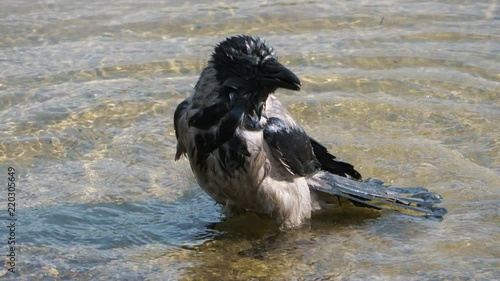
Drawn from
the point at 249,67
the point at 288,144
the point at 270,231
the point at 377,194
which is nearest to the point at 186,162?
the point at 270,231

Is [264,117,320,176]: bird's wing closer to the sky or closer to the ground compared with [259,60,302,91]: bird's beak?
closer to the ground

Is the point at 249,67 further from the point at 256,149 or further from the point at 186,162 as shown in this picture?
the point at 186,162

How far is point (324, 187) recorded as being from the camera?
7.25 m

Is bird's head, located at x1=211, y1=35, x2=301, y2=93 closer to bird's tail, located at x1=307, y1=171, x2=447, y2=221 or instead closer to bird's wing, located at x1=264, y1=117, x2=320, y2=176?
bird's wing, located at x1=264, y1=117, x2=320, y2=176

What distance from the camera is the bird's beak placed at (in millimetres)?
6270

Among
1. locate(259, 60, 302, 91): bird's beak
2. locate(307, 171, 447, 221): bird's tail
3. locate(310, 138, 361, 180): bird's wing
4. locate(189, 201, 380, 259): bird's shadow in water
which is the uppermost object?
locate(259, 60, 302, 91): bird's beak

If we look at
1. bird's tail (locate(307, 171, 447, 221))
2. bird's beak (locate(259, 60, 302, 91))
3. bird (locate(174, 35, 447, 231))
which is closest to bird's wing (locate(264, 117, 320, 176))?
bird (locate(174, 35, 447, 231))

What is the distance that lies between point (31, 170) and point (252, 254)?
202cm

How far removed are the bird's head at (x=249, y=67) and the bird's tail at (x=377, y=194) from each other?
3.62 ft

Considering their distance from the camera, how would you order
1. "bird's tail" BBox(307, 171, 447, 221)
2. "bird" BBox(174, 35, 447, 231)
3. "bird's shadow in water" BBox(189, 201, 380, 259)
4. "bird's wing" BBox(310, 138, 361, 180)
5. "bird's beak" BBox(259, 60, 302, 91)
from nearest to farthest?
"bird's beak" BBox(259, 60, 302, 91) < "bird" BBox(174, 35, 447, 231) < "bird's shadow in water" BBox(189, 201, 380, 259) < "bird's tail" BBox(307, 171, 447, 221) < "bird's wing" BBox(310, 138, 361, 180)

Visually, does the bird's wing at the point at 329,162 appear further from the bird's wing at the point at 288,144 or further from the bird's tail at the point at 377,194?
the bird's wing at the point at 288,144

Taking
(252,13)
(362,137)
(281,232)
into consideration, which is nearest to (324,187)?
(281,232)

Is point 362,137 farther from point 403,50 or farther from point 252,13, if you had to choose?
point 252,13

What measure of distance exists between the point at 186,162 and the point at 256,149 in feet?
4.82
